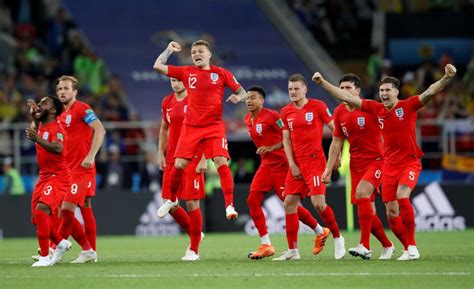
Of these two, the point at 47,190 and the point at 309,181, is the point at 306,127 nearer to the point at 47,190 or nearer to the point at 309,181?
the point at 309,181

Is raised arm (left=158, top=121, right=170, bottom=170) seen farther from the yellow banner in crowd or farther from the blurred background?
the yellow banner in crowd

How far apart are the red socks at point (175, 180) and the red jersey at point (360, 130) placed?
2240mm

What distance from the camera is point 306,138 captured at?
17375 mm

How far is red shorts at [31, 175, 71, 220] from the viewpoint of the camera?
15.9 m

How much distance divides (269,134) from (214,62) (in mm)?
15747

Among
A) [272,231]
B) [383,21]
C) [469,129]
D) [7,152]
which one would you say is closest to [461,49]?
[383,21]

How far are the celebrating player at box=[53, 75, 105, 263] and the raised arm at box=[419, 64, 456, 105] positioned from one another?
4.52 meters

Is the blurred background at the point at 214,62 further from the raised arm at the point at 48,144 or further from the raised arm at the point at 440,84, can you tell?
the raised arm at the point at 440,84

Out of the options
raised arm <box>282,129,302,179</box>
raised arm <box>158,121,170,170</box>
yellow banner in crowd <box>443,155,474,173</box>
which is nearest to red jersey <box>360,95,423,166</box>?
raised arm <box>282,129,302,179</box>

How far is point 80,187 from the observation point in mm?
17016

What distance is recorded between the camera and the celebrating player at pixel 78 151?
1694cm

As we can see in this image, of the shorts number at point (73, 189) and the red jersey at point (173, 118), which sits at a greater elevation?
the red jersey at point (173, 118)

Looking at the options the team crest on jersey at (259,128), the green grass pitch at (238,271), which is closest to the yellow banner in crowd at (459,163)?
the green grass pitch at (238,271)

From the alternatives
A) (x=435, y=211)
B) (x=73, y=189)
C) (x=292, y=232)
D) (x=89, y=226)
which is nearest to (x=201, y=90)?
(x=73, y=189)
